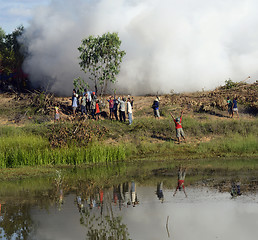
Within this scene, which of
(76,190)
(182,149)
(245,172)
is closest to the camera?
(76,190)

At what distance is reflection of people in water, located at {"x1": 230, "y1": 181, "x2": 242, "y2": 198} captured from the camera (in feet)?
45.4

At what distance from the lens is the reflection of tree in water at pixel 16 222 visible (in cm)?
1057

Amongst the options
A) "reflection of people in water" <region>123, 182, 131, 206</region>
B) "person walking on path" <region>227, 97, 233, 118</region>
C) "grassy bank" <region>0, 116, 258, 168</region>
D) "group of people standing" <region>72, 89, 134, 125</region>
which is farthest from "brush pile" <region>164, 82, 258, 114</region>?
"reflection of people in water" <region>123, 182, 131, 206</region>

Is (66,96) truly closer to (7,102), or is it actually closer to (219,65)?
(7,102)

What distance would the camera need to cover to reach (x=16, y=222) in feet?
37.9

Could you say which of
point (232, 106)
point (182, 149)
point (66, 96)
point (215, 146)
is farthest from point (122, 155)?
point (66, 96)

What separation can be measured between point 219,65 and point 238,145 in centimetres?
1319

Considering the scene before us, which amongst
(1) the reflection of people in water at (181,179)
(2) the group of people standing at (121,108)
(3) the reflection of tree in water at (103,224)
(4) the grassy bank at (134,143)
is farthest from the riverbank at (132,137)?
(3) the reflection of tree in water at (103,224)

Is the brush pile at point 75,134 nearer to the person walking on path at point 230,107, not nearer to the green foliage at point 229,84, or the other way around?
the person walking on path at point 230,107

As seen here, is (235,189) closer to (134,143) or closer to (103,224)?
(103,224)

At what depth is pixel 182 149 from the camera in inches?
974

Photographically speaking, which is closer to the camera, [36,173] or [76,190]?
[76,190]

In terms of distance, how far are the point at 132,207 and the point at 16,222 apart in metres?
3.01

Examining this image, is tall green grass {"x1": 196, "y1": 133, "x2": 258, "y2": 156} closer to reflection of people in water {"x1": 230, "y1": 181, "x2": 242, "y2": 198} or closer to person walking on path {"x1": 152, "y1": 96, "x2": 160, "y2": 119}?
person walking on path {"x1": 152, "y1": 96, "x2": 160, "y2": 119}
